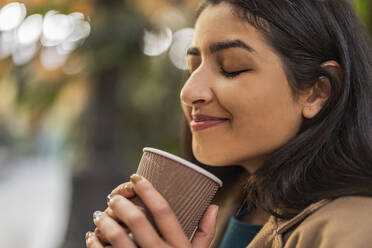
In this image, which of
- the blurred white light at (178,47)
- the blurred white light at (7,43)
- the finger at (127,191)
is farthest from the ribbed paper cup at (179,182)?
the blurred white light at (178,47)

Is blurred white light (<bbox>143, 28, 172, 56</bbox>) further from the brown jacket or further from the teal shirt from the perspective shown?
the brown jacket

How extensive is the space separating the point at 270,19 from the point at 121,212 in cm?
55

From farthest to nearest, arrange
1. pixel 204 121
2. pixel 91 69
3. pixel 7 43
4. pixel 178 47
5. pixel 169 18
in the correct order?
pixel 178 47
pixel 169 18
pixel 91 69
pixel 7 43
pixel 204 121

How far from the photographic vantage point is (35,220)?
6277 millimetres

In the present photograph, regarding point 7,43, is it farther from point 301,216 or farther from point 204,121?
point 301,216

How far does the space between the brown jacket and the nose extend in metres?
0.34

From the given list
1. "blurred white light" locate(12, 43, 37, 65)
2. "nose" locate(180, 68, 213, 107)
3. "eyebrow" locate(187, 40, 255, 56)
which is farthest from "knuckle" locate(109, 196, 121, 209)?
"blurred white light" locate(12, 43, 37, 65)

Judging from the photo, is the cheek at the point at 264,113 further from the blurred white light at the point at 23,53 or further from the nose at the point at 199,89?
the blurred white light at the point at 23,53

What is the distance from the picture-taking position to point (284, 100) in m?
1.07

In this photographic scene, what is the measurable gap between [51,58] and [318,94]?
2353 mm

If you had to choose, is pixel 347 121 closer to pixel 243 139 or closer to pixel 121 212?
pixel 243 139

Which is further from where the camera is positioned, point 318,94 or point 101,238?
point 318,94

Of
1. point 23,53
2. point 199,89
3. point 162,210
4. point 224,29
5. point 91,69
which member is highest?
point 23,53

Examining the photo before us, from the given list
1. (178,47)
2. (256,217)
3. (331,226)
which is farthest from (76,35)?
(331,226)
